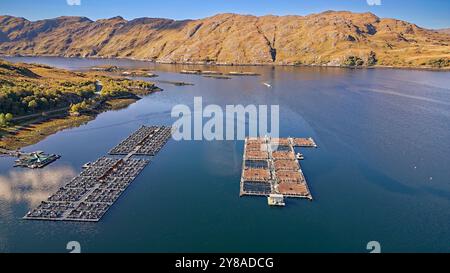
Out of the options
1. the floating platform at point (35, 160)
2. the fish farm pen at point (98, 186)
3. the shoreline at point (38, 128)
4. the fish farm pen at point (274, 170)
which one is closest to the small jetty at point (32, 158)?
the floating platform at point (35, 160)

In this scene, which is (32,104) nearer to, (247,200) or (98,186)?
(98,186)

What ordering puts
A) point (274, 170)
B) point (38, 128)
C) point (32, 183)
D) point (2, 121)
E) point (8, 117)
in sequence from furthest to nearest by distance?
point (38, 128), point (8, 117), point (2, 121), point (274, 170), point (32, 183)

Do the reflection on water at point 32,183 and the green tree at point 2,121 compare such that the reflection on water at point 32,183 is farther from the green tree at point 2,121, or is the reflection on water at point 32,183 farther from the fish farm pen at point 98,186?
the green tree at point 2,121

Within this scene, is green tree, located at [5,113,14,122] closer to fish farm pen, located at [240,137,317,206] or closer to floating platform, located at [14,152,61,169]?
floating platform, located at [14,152,61,169]

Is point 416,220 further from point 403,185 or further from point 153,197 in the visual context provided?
point 153,197

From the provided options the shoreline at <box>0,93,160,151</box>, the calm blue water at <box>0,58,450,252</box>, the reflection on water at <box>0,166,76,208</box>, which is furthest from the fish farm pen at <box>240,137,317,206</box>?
the shoreline at <box>0,93,160,151</box>

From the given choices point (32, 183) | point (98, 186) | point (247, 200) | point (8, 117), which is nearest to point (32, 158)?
point (32, 183)
